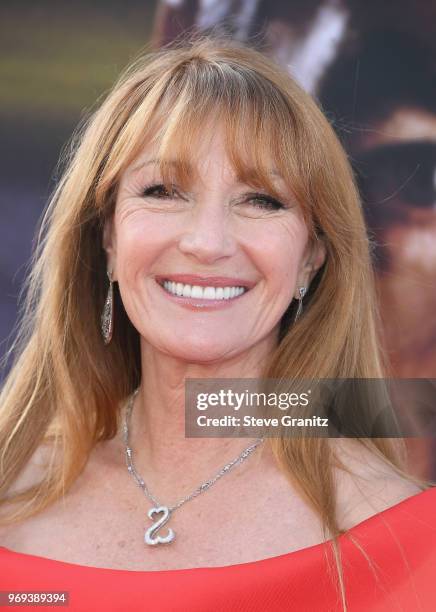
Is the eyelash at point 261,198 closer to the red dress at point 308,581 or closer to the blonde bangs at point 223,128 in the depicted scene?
the blonde bangs at point 223,128

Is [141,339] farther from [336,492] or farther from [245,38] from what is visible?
[245,38]

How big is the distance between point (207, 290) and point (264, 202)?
0.25 m

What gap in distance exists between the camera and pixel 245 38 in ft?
9.57

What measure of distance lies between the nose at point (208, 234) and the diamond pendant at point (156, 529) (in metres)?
0.62

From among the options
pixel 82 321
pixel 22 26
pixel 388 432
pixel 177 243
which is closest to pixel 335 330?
pixel 388 432

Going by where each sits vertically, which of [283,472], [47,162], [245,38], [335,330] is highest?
[245,38]

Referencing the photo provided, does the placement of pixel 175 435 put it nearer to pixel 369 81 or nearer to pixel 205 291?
pixel 205 291

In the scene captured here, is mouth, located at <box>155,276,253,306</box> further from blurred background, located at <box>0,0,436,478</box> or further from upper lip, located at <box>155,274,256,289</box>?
blurred background, located at <box>0,0,436,478</box>

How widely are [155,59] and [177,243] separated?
553 mm

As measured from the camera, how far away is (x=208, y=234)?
86.0 inches

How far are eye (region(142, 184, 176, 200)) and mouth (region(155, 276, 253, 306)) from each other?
197mm

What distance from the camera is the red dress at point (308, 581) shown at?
2.04 meters

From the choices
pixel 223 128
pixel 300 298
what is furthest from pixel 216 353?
pixel 223 128

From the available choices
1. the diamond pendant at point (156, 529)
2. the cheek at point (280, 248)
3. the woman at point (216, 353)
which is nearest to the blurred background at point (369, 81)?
the woman at point (216, 353)
